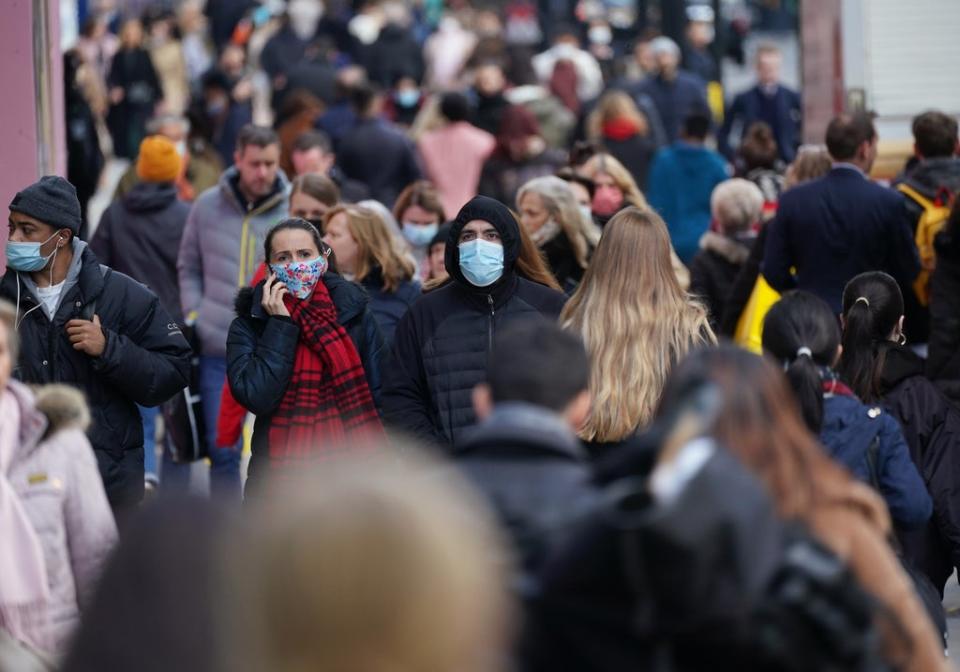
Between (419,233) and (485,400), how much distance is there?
6.30 meters

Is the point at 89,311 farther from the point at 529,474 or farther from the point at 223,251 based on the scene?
the point at 529,474

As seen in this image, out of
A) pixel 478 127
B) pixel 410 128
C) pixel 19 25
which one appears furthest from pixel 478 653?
pixel 410 128

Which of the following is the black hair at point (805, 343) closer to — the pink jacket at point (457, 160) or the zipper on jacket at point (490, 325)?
the zipper on jacket at point (490, 325)

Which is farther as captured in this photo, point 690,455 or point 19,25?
point 19,25

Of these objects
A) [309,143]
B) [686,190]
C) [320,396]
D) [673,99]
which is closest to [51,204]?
[320,396]

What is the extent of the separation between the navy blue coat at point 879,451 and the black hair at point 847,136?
3968mm

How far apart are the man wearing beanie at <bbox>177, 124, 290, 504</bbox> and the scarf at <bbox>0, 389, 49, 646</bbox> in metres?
4.41

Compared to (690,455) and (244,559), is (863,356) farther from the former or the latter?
(244,559)

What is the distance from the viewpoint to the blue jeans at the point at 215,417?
9.72m

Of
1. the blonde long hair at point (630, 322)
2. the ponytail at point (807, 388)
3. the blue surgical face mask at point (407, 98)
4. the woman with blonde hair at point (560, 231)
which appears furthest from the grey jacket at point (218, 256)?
the blue surgical face mask at point (407, 98)

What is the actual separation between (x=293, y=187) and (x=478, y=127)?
5347 millimetres

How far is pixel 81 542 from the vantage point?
5.30 metres

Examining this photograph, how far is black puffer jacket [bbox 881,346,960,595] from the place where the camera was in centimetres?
735

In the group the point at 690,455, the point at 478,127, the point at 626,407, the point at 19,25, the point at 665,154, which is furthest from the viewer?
the point at 478,127
